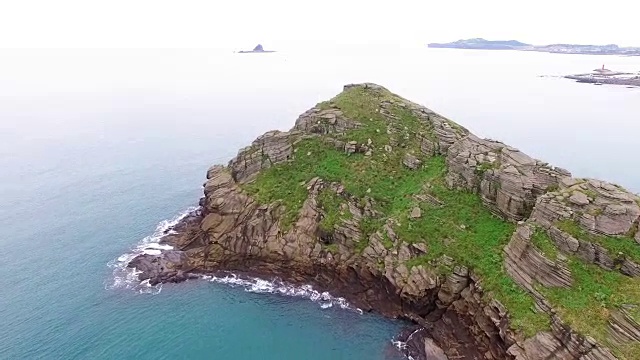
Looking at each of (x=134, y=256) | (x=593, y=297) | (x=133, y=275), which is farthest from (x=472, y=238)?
(x=134, y=256)

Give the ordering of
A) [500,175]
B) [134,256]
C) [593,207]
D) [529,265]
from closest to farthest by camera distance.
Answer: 1. [593,207]
2. [529,265]
3. [500,175]
4. [134,256]

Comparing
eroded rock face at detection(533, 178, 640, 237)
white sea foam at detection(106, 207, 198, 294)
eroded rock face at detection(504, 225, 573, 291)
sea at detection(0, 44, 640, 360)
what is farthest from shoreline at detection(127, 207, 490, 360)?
eroded rock face at detection(533, 178, 640, 237)

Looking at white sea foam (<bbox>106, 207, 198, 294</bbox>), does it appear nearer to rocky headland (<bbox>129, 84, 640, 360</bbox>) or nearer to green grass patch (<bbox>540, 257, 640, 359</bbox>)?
rocky headland (<bbox>129, 84, 640, 360</bbox>)

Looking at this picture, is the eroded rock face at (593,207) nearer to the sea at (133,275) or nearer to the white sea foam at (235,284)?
the sea at (133,275)

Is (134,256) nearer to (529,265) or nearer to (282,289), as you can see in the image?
(282,289)

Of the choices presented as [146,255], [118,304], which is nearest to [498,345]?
[118,304]

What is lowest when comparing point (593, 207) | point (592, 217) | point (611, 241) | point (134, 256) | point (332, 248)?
point (134, 256)

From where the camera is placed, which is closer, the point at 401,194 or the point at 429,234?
the point at 429,234
